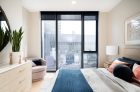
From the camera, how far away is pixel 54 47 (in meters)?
4.45

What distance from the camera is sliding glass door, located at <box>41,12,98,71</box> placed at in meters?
4.39

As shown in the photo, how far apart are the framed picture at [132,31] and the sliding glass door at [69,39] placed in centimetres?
164

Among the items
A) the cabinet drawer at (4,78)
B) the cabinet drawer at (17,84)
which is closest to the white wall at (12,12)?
the cabinet drawer at (17,84)

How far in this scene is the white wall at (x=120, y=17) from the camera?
2656 millimetres

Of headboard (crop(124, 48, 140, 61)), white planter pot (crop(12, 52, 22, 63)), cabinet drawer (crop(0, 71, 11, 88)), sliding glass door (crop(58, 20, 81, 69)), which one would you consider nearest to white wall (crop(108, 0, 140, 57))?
headboard (crop(124, 48, 140, 61))

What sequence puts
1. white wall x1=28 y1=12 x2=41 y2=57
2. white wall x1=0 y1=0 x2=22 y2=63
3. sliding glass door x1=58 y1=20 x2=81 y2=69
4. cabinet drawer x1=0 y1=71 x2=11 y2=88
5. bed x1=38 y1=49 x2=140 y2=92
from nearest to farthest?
bed x1=38 y1=49 x2=140 y2=92, cabinet drawer x1=0 y1=71 x2=11 y2=88, white wall x1=0 y1=0 x2=22 y2=63, white wall x1=28 y1=12 x2=41 y2=57, sliding glass door x1=58 y1=20 x2=81 y2=69

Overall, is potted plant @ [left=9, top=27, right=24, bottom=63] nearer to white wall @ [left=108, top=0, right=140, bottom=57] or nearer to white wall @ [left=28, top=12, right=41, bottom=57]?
white wall @ [left=28, top=12, right=41, bottom=57]

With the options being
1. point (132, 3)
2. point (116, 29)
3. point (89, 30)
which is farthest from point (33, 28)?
point (132, 3)

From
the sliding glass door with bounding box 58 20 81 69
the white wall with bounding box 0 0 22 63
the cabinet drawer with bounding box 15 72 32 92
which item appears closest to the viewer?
the cabinet drawer with bounding box 15 72 32 92

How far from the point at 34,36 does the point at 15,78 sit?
8.36 feet

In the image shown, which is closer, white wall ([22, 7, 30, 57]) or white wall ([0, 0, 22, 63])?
white wall ([0, 0, 22, 63])

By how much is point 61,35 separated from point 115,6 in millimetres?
2370

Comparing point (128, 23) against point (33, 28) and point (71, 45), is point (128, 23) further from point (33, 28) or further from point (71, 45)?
point (33, 28)

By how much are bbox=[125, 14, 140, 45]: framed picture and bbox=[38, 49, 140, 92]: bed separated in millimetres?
239
